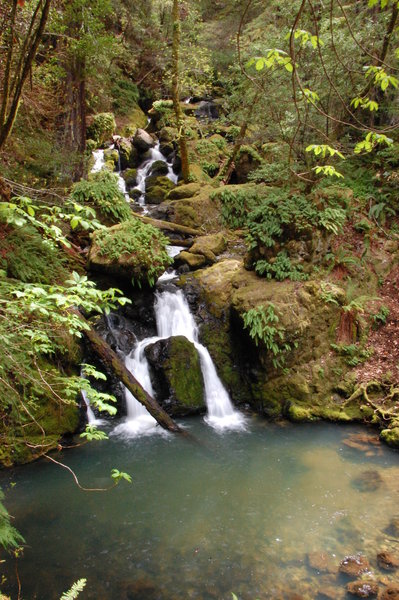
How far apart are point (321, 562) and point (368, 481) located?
203 centimetres

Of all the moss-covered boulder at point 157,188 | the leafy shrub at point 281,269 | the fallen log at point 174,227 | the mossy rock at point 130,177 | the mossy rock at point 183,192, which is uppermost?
the mossy rock at point 130,177

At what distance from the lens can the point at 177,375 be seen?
8.88 metres

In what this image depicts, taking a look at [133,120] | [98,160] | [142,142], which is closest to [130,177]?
[98,160]

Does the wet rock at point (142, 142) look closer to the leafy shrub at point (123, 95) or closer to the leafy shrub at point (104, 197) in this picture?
the leafy shrub at point (123, 95)

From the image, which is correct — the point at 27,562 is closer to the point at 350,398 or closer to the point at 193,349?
the point at 193,349

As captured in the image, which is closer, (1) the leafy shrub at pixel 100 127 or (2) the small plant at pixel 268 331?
(2) the small plant at pixel 268 331

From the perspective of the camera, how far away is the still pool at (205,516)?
14.5 feet

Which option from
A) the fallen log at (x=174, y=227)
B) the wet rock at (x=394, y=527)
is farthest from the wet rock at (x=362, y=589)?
the fallen log at (x=174, y=227)

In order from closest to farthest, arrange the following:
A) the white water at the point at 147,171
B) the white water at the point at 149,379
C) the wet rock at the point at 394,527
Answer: the wet rock at the point at 394,527, the white water at the point at 149,379, the white water at the point at 147,171

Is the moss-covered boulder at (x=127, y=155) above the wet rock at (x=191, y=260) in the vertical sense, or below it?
above

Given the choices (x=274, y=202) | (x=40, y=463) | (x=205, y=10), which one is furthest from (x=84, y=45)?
(x=205, y=10)

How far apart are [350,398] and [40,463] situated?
20.9 feet

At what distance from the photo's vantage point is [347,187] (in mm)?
11547

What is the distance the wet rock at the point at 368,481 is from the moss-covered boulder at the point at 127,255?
242 inches
